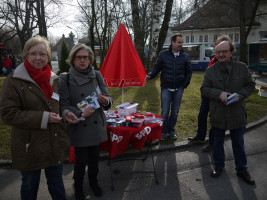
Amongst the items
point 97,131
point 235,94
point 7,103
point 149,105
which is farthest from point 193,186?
point 149,105

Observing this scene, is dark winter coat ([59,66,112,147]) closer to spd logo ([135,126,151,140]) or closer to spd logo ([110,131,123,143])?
spd logo ([110,131,123,143])

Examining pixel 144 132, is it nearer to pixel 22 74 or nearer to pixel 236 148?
pixel 236 148

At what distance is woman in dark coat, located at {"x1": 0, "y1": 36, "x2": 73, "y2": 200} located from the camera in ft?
7.30

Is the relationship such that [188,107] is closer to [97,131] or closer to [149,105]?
[149,105]

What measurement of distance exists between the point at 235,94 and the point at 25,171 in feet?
8.77

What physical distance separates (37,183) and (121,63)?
102 inches

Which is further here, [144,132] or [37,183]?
[144,132]

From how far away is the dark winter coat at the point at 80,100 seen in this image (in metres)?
2.88

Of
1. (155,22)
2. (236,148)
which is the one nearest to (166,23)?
(155,22)

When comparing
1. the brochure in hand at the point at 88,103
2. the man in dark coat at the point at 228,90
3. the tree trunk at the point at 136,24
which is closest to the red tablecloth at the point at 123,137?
the brochure in hand at the point at 88,103

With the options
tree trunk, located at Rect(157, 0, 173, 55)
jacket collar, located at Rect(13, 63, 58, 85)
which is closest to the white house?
tree trunk, located at Rect(157, 0, 173, 55)

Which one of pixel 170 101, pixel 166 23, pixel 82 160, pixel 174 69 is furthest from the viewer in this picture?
pixel 166 23

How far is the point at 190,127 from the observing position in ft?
20.1

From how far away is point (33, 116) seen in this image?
2246 mm
